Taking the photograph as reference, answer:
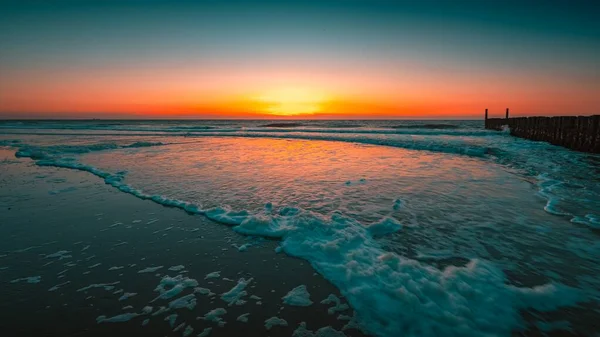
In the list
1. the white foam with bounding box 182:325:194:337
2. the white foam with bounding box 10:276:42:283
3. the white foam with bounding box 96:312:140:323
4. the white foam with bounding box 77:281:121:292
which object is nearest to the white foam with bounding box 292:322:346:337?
the white foam with bounding box 182:325:194:337

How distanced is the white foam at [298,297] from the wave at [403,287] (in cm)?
41

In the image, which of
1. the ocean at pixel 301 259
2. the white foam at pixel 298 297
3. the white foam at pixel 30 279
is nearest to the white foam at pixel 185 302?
the ocean at pixel 301 259

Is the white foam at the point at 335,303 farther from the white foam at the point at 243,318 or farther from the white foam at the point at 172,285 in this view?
the white foam at the point at 172,285

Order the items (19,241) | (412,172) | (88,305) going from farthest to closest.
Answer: (412,172)
(19,241)
(88,305)

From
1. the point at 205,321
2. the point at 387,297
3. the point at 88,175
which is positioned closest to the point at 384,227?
the point at 387,297

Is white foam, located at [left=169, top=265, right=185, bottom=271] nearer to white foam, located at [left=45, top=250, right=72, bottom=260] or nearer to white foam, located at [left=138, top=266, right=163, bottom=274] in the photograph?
white foam, located at [left=138, top=266, right=163, bottom=274]

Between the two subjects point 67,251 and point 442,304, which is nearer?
point 442,304

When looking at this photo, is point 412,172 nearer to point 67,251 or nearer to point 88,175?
point 67,251

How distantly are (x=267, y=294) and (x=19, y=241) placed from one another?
13.1 ft

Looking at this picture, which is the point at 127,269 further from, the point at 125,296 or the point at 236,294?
the point at 236,294

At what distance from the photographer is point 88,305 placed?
9.00ft

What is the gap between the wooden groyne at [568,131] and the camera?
14234 mm

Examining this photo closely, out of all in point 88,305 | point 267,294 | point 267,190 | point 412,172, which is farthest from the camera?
point 412,172

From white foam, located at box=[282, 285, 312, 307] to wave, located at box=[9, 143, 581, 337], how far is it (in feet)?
1.33
